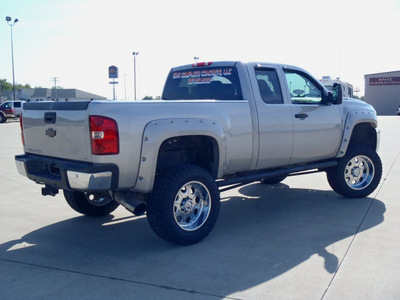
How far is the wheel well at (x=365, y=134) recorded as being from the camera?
7.43m

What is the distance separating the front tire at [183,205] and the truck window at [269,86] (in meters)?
1.46

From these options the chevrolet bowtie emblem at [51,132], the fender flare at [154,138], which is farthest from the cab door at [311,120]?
the chevrolet bowtie emblem at [51,132]

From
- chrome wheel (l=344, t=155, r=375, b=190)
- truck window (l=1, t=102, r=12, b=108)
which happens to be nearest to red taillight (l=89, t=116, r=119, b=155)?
chrome wheel (l=344, t=155, r=375, b=190)

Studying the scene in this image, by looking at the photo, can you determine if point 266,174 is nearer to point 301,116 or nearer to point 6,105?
point 301,116

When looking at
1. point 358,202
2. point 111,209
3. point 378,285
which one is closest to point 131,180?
point 111,209

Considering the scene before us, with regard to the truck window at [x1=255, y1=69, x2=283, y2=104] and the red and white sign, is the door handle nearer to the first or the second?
the truck window at [x1=255, y1=69, x2=283, y2=104]

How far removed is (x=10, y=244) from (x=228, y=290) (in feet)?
8.63

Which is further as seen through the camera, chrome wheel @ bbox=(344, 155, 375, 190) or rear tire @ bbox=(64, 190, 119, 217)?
chrome wheel @ bbox=(344, 155, 375, 190)

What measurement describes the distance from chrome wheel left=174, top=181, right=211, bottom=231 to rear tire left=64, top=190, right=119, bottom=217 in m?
1.26

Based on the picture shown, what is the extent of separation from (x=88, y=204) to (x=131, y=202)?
5.20 feet

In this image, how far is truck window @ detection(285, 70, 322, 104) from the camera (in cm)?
629

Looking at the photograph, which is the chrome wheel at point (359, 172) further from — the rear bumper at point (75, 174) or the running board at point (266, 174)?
the rear bumper at point (75, 174)

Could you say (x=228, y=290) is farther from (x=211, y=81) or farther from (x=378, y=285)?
(x=211, y=81)

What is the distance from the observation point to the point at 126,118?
14.3 ft
